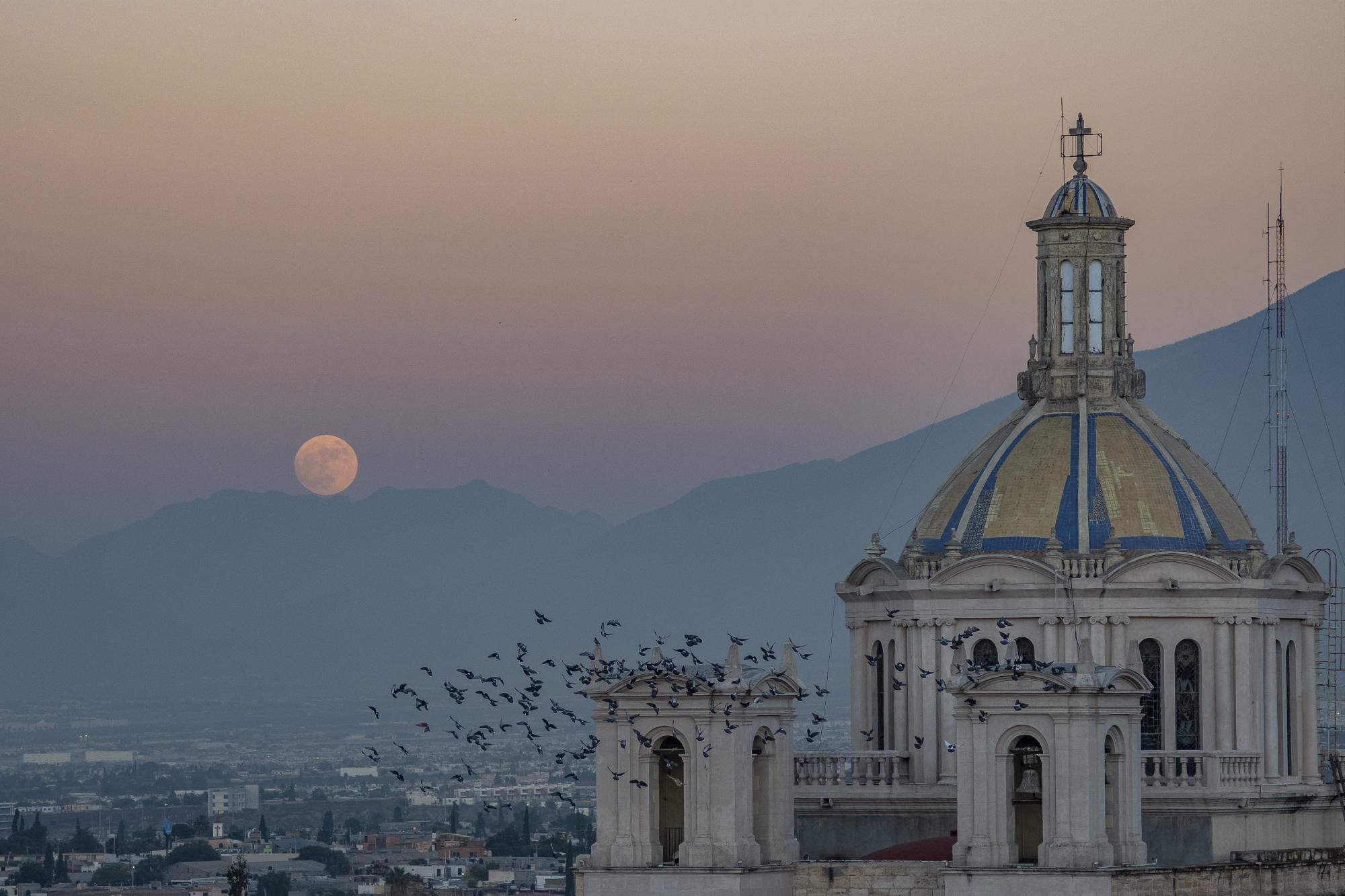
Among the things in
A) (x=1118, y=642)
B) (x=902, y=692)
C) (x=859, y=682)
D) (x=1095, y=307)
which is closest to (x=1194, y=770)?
(x=1118, y=642)

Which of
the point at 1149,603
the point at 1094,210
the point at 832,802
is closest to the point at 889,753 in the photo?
the point at 832,802

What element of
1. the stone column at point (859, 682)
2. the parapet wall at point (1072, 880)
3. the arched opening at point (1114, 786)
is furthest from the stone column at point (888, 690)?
the arched opening at point (1114, 786)

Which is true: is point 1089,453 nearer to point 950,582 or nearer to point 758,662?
Result: point 950,582

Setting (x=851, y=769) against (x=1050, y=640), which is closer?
(x=1050, y=640)

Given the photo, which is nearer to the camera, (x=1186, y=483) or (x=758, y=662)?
(x=758, y=662)

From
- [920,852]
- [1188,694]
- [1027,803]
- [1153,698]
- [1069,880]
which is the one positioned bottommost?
[1069,880]

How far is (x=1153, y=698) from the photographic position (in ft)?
287

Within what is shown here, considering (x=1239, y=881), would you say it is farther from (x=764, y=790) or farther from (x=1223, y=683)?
(x=764, y=790)

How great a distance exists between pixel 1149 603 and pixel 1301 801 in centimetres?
654

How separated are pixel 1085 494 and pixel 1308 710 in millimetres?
8482

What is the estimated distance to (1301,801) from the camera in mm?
87750

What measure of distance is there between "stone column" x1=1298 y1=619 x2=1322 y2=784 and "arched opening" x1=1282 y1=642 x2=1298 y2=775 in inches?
8.8

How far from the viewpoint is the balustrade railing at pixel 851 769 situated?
8962 cm

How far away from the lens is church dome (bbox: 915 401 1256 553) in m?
88.9
